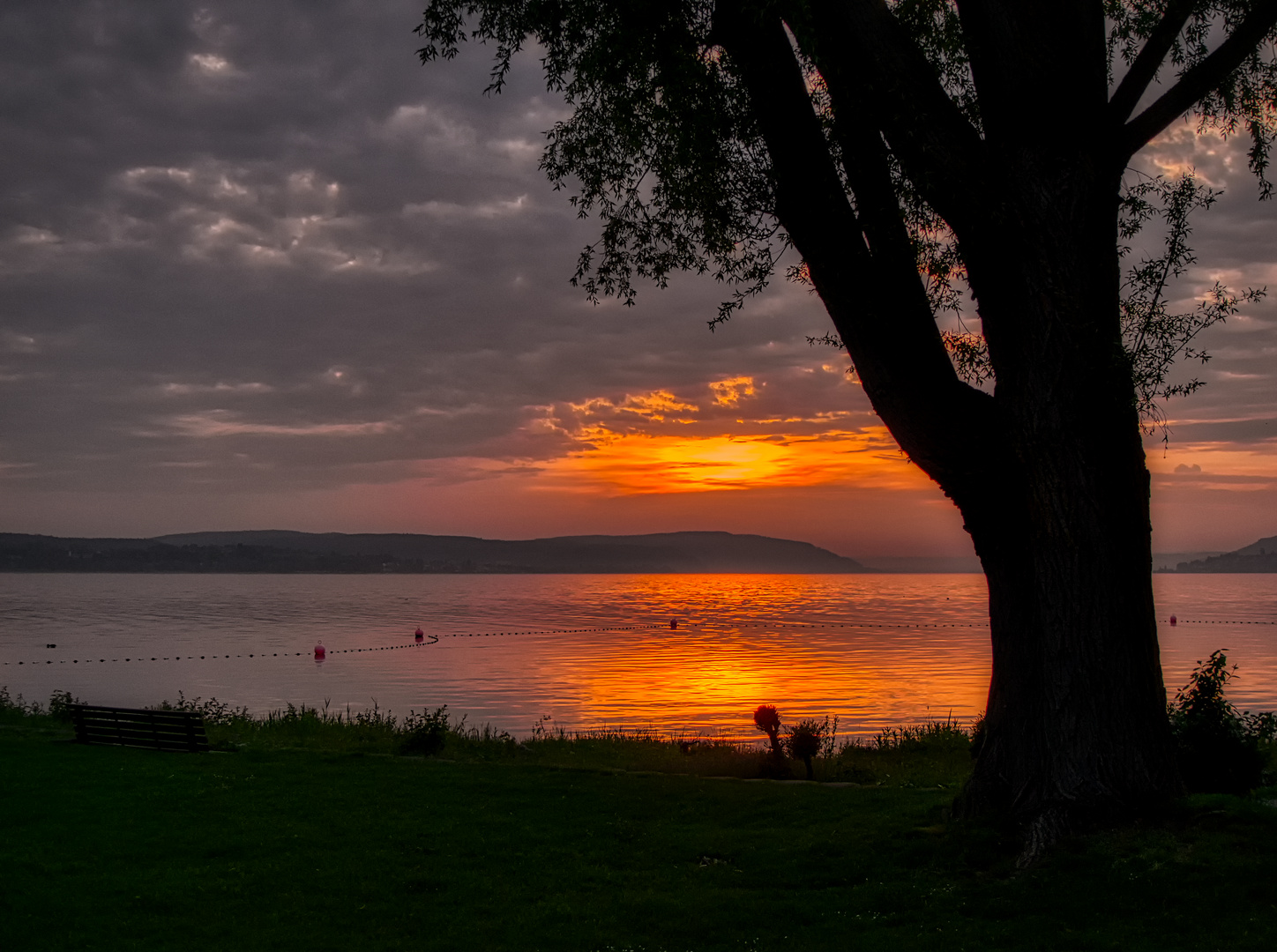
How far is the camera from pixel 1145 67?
10.8 m

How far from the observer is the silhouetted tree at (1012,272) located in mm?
9898

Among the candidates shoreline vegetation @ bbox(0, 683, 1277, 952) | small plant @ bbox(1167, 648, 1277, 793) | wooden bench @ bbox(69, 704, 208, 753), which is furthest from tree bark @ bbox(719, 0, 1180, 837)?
wooden bench @ bbox(69, 704, 208, 753)

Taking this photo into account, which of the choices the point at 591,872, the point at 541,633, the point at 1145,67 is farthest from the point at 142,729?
the point at 541,633

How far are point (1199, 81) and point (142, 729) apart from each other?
1993 centimetres

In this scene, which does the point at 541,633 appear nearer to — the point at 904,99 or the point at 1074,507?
the point at 1074,507

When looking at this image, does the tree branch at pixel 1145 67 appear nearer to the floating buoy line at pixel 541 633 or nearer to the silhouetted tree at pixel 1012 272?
the silhouetted tree at pixel 1012 272

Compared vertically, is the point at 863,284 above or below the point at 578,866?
above

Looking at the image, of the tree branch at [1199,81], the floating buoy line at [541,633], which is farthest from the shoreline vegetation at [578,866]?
the floating buoy line at [541,633]

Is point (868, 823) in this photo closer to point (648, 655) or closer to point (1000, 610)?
point (1000, 610)

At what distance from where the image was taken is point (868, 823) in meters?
11.9

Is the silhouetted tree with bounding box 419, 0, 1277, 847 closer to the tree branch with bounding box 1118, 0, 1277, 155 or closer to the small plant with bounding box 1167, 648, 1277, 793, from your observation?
the tree branch with bounding box 1118, 0, 1277, 155

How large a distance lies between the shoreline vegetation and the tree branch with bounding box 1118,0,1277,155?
7.06 metres

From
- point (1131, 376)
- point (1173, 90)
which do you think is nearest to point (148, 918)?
point (1131, 376)

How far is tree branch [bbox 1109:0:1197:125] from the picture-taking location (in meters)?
10.6
